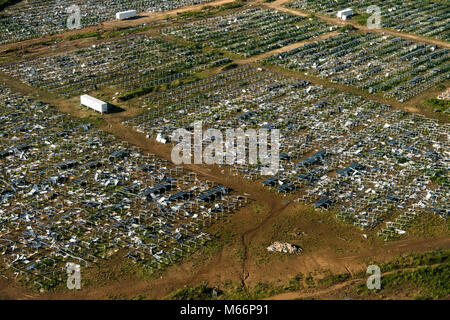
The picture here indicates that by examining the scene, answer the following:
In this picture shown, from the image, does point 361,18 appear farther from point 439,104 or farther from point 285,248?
point 285,248

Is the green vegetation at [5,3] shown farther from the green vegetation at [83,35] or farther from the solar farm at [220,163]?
the green vegetation at [83,35]

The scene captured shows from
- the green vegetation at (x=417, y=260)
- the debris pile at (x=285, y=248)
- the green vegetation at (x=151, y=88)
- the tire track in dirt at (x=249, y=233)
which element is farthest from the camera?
the green vegetation at (x=151, y=88)

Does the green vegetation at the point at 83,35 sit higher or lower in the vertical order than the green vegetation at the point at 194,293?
higher

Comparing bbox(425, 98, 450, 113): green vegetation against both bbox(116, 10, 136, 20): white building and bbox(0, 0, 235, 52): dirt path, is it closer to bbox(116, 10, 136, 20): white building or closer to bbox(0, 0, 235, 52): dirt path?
bbox(0, 0, 235, 52): dirt path

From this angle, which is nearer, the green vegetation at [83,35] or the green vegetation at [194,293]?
the green vegetation at [194,293]

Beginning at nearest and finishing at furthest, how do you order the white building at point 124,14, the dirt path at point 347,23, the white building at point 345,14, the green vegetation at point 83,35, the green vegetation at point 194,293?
the green vegetation at point 194,293
the dirt path at point 347,23
the green vegetation at point 83,35
the white building at point 345,14
the white building at point 124,14

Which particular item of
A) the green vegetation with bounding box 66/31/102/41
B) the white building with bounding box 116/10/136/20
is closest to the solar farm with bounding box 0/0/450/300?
the green vegetation with bounding box 66/31/102/41

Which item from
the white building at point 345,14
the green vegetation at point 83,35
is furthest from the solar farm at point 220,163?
the white building at point 345,14
